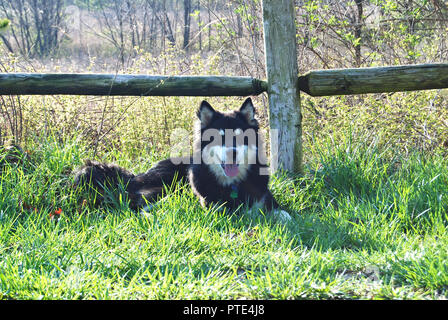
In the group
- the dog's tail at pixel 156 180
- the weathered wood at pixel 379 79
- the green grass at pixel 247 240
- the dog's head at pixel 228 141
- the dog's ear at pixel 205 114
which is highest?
the weathered wood at pixel 379 79

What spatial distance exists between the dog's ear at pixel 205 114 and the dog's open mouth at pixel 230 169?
0.46 metres

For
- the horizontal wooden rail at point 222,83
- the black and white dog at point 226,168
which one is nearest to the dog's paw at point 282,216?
the black and white dog at point 226,168

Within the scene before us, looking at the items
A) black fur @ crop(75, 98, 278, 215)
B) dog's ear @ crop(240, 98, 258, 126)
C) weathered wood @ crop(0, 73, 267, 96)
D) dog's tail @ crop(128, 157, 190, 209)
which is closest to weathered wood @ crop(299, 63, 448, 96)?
weathered wood @ crop(0, 73, 267, 96)

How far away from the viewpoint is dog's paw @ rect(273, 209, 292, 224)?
12.8 feet

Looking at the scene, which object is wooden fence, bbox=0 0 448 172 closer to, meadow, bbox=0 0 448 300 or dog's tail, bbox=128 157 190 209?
meadow, bbox=0 0 448 300

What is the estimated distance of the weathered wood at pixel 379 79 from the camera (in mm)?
4473

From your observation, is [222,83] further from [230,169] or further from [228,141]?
[230,169]

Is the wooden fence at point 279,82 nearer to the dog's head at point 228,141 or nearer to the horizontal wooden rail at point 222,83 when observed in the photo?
the horizontal wooden rail at point 222,83

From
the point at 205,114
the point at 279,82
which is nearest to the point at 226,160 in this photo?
the point at 205,114

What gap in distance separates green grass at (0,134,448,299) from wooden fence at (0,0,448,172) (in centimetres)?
65

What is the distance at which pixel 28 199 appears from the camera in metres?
4.28

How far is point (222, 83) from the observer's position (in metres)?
4.68

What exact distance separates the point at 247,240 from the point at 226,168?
3.08ft
